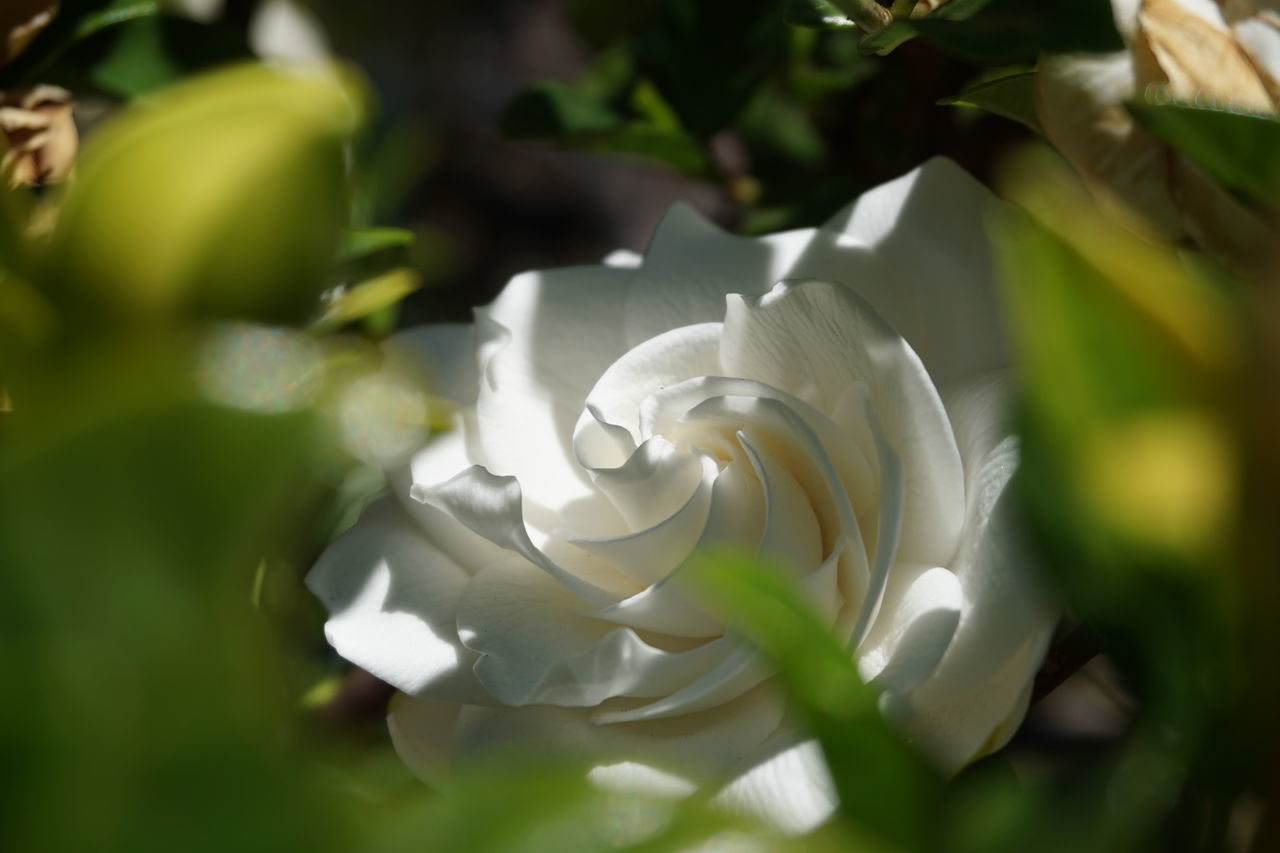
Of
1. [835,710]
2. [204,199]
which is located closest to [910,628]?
[835,710]

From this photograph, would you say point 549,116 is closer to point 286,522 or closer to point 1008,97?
point 1008,97

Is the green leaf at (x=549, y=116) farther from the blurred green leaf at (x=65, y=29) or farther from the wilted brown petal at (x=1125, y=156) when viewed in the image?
the wilted brown petal at (x=1125, y=156)

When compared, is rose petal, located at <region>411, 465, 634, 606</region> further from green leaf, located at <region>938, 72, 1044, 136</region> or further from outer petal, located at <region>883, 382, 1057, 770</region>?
green leaf, located at <region>938, 72, 1044, 136</region>

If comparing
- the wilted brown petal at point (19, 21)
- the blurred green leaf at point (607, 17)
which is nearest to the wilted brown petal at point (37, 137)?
the wilted brown petal at point (19, 21)

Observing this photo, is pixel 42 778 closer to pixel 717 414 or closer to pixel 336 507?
pixel 717 414

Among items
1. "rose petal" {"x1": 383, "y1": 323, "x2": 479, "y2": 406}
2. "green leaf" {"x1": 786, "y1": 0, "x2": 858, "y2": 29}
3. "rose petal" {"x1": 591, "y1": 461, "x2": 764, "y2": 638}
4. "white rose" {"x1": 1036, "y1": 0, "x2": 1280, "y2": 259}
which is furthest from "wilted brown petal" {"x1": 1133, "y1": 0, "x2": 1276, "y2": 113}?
"rose petal" {"x1": 383, "y1": 323, "x2": 479, "y2": 406}
